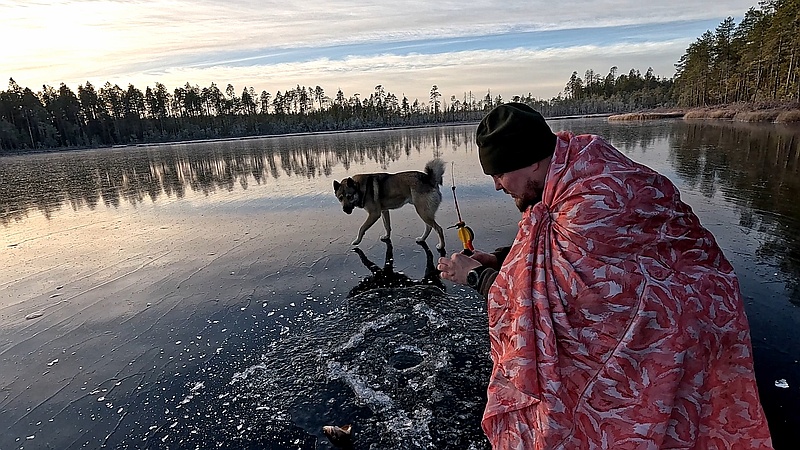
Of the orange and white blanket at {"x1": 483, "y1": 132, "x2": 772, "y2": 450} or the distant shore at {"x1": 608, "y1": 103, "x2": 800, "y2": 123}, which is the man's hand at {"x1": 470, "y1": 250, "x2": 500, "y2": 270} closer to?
the orange and white blanket at {"x1": 483, "y1": 132, "x2": 772, "y2": 450}

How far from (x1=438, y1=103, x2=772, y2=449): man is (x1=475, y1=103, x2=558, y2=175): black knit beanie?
3.3 inches

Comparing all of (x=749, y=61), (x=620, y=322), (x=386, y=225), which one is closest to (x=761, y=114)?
(x=749, y=61)

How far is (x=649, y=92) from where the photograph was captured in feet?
417

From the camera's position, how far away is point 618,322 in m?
1.55

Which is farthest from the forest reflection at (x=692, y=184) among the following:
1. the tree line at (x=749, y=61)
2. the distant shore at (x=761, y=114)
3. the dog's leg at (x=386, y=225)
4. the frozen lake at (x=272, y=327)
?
the tree line at (x=749, y=61)

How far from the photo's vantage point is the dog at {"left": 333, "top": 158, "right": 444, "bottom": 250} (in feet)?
29.3

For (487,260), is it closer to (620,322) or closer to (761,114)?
(620,322)

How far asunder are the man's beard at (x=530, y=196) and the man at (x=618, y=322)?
0.20 metres

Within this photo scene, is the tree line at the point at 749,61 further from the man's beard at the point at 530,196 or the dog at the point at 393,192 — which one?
the man's beard at the point at 530,196

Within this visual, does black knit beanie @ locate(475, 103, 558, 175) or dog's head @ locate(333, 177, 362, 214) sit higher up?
black knit beanie @ locate(475, 103, 558, 175)

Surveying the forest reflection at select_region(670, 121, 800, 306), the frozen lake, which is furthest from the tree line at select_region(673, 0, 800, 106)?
the frozen lake

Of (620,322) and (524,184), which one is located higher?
(524,184)

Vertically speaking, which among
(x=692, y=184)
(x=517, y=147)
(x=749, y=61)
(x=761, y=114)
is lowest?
(x=692, y=184)

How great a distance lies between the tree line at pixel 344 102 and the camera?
190ft
